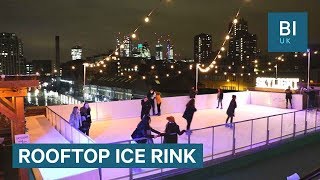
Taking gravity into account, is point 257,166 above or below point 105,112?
below

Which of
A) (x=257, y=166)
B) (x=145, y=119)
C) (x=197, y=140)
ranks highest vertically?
(x=145, y=119)

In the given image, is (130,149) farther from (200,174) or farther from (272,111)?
(272,111)

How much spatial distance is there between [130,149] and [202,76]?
48.7 m

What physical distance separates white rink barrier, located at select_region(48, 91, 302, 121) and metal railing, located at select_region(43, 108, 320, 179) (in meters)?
2.70

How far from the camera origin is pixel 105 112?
15.0 m

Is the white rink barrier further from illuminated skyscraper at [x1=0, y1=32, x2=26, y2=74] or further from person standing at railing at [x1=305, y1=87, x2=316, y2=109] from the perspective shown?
illuminated skyscraper at [x1=0, y1=32, x2=26, y2=74]

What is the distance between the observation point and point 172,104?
17.0 m

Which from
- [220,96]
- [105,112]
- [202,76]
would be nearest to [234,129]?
[105,112]

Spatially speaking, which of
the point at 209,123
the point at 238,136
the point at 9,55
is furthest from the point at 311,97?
the point at 9,55

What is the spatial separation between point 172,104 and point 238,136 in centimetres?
805

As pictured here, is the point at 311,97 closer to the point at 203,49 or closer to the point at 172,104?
the point at 172,104

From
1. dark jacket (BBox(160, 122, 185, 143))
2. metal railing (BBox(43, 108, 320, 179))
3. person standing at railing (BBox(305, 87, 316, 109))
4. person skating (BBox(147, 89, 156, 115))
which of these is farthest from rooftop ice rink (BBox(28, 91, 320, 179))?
person standing at railing (BBox(305, 87, 316, 109))

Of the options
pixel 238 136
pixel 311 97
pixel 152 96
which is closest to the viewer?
pixel 238 136

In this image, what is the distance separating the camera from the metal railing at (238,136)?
24.4 ft
